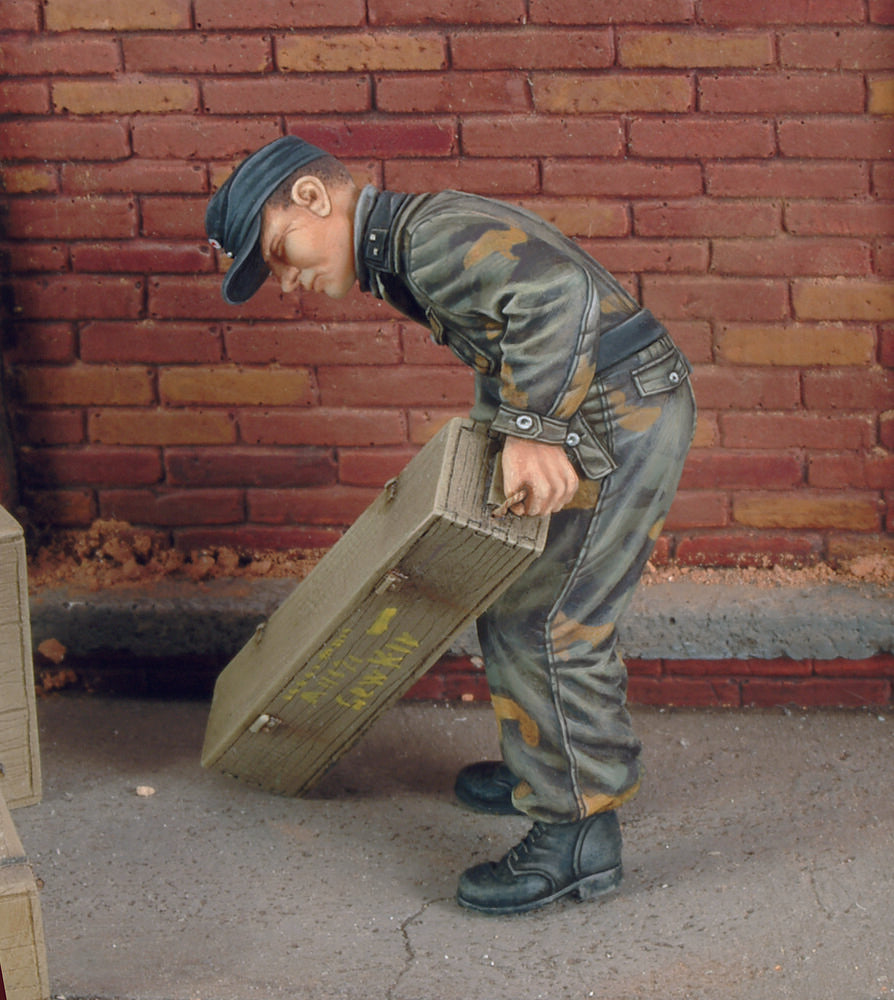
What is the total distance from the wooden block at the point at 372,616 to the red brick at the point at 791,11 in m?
1.33

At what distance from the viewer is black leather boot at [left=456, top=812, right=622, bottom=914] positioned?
7.58 feet

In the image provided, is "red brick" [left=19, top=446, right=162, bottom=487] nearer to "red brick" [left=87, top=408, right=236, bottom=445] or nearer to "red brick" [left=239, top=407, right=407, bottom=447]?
"red brick" [left=87, top=408, right=236, bottom=445]

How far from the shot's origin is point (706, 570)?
317 cm

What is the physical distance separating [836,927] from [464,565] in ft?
3.11

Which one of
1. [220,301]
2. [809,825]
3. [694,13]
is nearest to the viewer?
[809,825]

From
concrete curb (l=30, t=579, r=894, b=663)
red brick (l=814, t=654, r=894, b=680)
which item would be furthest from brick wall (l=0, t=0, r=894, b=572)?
red brick (l=814, t=654, r=894, b=680)

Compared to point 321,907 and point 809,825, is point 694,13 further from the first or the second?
point 321,907

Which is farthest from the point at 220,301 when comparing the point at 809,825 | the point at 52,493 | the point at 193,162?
the point at 809,825

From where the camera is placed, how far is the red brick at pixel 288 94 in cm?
291

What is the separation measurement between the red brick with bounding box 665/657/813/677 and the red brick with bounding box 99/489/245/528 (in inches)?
46.9

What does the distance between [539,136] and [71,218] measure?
1.16m

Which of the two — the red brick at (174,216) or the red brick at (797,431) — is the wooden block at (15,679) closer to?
the red brick at (174,216)

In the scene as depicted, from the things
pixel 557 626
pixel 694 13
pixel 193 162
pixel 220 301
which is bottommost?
pixel 557 626

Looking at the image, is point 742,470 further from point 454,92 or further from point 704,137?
point 454,92
